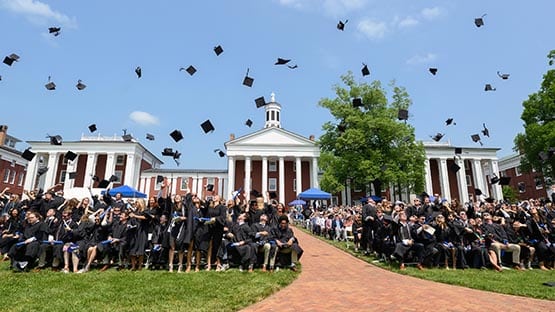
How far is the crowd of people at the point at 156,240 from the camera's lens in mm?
7867

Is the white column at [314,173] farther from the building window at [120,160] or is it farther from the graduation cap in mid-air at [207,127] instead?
the graduation cap in mid-air at [207,127]

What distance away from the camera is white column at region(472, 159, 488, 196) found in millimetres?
45188

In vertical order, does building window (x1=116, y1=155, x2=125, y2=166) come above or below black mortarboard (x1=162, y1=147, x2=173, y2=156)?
above

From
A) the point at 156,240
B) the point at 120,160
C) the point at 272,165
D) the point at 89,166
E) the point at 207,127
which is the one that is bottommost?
the point at 156,240

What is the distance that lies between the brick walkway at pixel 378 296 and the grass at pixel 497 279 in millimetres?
331

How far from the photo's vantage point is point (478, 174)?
45312mm

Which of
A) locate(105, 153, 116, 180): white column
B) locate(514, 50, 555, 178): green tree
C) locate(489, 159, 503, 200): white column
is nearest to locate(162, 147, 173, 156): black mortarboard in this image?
locate(514, 50, 555, 178): green tree

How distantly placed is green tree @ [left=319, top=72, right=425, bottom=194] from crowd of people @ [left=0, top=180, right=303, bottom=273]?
1959 centimetres

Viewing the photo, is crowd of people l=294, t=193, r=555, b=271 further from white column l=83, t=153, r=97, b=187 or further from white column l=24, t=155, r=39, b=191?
white column l=24, t=155, r=39, b=191

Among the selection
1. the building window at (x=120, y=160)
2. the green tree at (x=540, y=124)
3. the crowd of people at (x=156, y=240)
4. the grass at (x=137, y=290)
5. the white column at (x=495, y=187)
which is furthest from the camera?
the building window at (x=120, y=160)

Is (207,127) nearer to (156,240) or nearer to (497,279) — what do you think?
(156,240)

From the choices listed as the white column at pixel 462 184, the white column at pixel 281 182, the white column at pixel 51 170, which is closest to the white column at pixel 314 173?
the white column at pixel 281 182

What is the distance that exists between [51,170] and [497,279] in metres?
54.3

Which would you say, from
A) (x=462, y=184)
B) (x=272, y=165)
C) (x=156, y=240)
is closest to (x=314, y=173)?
(x=272, y=165)
